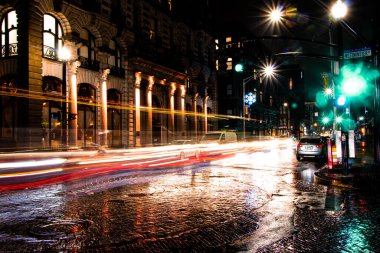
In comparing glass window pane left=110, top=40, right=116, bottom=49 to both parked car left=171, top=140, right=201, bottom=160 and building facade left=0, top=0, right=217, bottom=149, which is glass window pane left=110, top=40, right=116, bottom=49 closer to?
building facade left=0, top=0, right=217, bottom=149

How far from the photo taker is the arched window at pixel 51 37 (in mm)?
26641

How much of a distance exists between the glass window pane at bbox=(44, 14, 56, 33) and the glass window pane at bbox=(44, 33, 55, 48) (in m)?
0.46

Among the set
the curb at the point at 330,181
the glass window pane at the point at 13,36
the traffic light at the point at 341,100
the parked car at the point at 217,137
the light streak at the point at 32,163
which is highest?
the glass window pane at the point at 13,36

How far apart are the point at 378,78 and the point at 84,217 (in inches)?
569

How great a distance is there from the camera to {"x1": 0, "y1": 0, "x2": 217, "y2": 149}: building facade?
24.4 m

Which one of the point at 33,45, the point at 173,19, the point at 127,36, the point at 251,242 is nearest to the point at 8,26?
the point at 33,45

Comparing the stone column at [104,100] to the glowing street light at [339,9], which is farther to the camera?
the stone column at [104,100]

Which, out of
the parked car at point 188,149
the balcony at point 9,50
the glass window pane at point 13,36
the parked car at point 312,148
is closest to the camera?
the parked car at point 312,148

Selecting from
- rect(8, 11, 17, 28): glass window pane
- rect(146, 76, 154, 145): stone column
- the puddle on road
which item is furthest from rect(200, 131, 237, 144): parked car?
the puddle on road

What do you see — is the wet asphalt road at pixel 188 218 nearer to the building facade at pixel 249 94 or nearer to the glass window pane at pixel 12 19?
the glass window pane at pixel 12 19

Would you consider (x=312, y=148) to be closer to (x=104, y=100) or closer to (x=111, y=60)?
(x=104, y=100)

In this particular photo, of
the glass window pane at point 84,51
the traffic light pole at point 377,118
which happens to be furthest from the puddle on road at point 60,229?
the glass window pane at point 84,51

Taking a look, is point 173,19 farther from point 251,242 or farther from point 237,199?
point 251,242

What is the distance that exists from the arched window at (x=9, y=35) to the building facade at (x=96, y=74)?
7 centimetres
